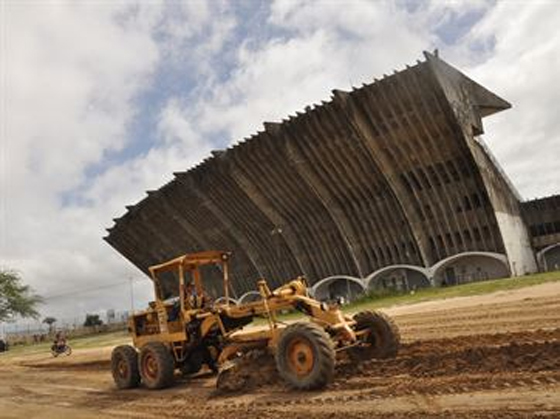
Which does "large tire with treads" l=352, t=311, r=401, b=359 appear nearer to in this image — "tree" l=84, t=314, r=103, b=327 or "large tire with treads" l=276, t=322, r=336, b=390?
"large tire with treads" l=276, t=322, r=336, b=390

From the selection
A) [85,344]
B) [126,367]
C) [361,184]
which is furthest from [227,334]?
[361,184]

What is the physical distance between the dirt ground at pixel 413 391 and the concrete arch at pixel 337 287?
4050 centimetres

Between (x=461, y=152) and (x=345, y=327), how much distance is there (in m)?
37.7

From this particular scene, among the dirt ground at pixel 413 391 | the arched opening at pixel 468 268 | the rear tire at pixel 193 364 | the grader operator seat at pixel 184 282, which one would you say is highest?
the arched opening at pixel 468 268

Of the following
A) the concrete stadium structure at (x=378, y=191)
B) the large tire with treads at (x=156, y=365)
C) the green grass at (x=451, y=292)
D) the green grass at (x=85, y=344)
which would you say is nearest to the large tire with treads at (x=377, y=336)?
the green grass at (x=451, y=292)

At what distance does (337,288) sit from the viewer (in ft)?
193

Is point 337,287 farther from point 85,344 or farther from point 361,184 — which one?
point 85,344

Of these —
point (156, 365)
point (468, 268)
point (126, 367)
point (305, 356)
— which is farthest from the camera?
point (468, 268)

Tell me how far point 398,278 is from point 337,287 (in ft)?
27.6

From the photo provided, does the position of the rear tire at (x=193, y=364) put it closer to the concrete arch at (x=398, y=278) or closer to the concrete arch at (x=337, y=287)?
the concrete arch at (x=398, y=278)

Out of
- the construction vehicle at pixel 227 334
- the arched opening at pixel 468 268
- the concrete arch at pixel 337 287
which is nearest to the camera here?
the construction vehicle at pixel 227 334

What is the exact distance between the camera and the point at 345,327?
385 inches

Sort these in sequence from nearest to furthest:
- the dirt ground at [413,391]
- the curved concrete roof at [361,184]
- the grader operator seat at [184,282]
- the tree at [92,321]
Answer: the dirt ground at [413,391] → the grader operator seat at [184,282] → the curved concrete roof at [361,184] → the tree at [92,321]

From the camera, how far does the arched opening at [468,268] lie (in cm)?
4638
